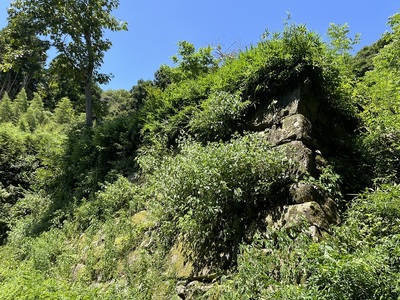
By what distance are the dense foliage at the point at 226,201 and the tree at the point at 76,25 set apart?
149 inches

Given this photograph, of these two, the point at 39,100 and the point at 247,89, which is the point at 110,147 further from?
the point at 39,100

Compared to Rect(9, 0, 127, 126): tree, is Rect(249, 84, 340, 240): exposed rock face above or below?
below

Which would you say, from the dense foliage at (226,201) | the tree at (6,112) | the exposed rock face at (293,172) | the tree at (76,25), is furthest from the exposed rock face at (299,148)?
the tree at (6,112)

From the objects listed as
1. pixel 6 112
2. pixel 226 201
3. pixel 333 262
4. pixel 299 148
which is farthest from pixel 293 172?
pixel 6 112

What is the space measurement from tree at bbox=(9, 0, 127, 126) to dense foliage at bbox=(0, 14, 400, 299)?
12.4 ft

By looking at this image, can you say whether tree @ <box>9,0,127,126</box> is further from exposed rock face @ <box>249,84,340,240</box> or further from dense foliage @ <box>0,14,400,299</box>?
exposed rock face @ <box>249,84,340,240</box>

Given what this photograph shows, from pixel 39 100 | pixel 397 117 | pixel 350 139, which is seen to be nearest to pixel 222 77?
pixel 350 139

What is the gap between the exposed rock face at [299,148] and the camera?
11.7 feet

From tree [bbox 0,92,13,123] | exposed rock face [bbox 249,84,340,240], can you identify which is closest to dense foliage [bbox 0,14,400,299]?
exposed rock face [bbox 249,84,340,240]

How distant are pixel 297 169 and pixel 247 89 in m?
1.97

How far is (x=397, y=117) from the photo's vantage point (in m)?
4.60

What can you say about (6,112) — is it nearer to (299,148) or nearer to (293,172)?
(299,148)

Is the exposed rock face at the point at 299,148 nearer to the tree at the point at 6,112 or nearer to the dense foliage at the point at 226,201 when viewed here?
the dense foliage at the point at 226,201

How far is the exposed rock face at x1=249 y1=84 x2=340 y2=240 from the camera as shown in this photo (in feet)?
11.7
